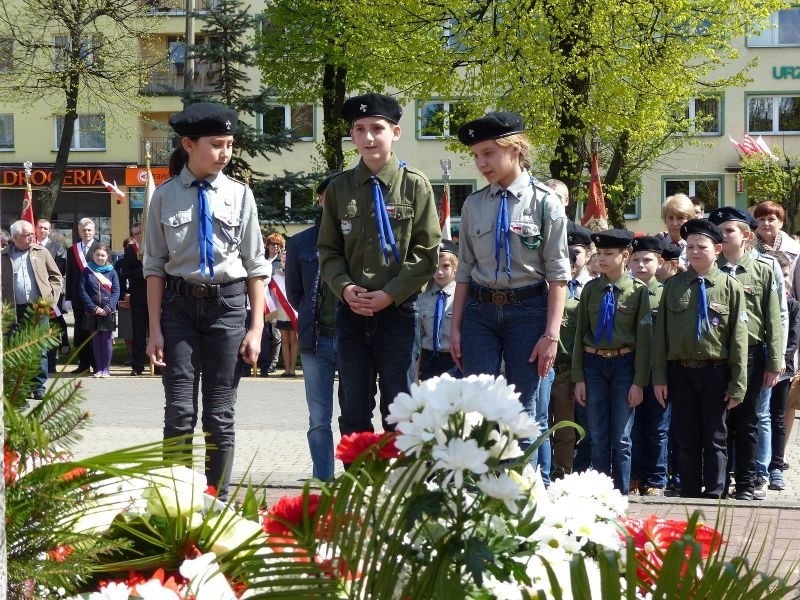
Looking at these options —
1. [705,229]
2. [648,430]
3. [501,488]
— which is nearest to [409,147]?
[648,430]

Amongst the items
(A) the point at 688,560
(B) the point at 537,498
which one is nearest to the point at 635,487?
(B) the point at 537,498

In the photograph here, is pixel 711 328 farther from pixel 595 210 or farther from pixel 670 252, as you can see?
pixel 595 210

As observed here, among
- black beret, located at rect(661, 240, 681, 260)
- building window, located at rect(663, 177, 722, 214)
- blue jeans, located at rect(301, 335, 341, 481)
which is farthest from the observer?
building window, located at rect(663, 177, 722, 214)

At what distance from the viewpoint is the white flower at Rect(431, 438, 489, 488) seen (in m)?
1.87

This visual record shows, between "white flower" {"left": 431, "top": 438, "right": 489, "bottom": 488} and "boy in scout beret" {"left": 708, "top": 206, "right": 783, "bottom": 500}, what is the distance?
20.9 feet

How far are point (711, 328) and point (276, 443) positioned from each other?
416cm

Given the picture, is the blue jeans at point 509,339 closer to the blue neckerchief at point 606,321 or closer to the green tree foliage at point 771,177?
the blue neckerchief at point 606,321

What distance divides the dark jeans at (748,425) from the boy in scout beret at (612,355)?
0.64 m

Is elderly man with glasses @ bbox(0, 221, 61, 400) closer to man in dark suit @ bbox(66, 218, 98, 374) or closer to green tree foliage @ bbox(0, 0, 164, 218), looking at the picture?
man in dark suit @ bbox(66, 218, 98, 374)

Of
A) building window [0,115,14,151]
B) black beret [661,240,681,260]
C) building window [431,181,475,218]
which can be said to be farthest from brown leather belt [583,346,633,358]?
building window [0,115,14,151]

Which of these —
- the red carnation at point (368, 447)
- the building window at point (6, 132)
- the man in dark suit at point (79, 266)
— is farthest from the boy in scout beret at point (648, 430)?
the building window at point (6, 132)

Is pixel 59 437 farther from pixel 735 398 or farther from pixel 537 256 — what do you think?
pixel 735 398

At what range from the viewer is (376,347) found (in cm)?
588

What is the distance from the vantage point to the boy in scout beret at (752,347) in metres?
7.97
